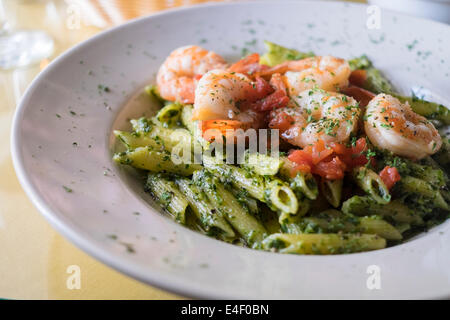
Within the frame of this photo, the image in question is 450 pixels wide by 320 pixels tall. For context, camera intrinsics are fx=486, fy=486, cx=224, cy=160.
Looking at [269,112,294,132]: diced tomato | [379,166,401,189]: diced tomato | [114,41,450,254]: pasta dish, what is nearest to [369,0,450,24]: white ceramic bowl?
[114,41,450,254]: pasta dish

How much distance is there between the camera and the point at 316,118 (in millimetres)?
2707

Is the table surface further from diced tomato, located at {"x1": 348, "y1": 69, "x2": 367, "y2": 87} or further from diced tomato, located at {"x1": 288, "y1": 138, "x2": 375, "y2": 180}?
diced tomato, located at {"x1": 348, "y1": 69, "x2": 367, "y2": 87}

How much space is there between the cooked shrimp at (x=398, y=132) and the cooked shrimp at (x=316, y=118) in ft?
0.34

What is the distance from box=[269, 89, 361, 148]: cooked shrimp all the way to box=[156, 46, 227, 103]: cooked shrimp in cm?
64

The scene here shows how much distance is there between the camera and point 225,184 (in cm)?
254

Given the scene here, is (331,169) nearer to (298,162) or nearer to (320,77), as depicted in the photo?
(298,162)

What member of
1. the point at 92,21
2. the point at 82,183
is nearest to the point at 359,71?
the point at 82,183

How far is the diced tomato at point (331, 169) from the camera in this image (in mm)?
2365

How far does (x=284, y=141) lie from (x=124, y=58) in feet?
4.55

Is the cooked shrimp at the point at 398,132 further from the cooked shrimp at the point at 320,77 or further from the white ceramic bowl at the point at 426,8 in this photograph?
the white ceramic bowl at the point at 426,8

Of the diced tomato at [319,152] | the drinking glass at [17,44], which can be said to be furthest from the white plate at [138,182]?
the drinking glass at [17,44]

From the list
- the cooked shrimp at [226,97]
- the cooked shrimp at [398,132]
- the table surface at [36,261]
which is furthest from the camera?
the cooked shrimp at [226,97]

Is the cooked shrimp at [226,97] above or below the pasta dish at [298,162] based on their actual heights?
above

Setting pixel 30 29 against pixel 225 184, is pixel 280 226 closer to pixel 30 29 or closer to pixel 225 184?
pixel 225 184
